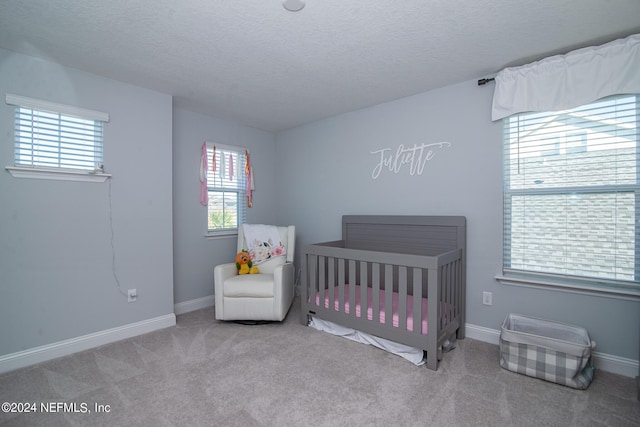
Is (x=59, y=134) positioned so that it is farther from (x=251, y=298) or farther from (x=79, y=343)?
(x=251, y=298)

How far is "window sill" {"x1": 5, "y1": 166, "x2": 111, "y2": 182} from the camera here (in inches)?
83.3

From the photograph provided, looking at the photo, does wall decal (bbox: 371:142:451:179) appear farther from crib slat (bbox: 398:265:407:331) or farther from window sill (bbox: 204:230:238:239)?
window sill (bbox: 204:230:238:239)

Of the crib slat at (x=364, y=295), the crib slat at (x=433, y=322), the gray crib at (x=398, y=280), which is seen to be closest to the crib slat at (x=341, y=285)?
the gray crib at (x=398, y=280)

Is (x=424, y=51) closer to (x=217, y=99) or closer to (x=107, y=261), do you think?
(x=217, y=99)

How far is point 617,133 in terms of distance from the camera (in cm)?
196

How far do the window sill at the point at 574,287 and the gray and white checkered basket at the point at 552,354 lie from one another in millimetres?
255

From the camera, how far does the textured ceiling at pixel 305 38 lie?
5.41 ft

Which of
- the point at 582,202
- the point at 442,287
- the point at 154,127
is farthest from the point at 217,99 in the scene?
the point at 582,202

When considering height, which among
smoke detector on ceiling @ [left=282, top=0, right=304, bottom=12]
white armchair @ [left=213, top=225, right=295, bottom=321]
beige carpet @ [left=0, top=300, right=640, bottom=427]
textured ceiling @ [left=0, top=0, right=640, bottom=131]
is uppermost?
textured ceiling @ [left=0, top=0, right=640, bottom=131]

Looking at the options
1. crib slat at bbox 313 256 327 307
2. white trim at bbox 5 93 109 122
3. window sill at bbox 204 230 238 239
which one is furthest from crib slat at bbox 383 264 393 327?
white trim at bbox 5 93 109 122

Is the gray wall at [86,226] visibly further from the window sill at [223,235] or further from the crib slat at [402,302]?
the crib slat at [402,302]

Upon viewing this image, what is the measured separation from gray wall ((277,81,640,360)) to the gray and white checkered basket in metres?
0.12

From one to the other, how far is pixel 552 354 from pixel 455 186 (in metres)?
1.40

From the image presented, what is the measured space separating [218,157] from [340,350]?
258cm
